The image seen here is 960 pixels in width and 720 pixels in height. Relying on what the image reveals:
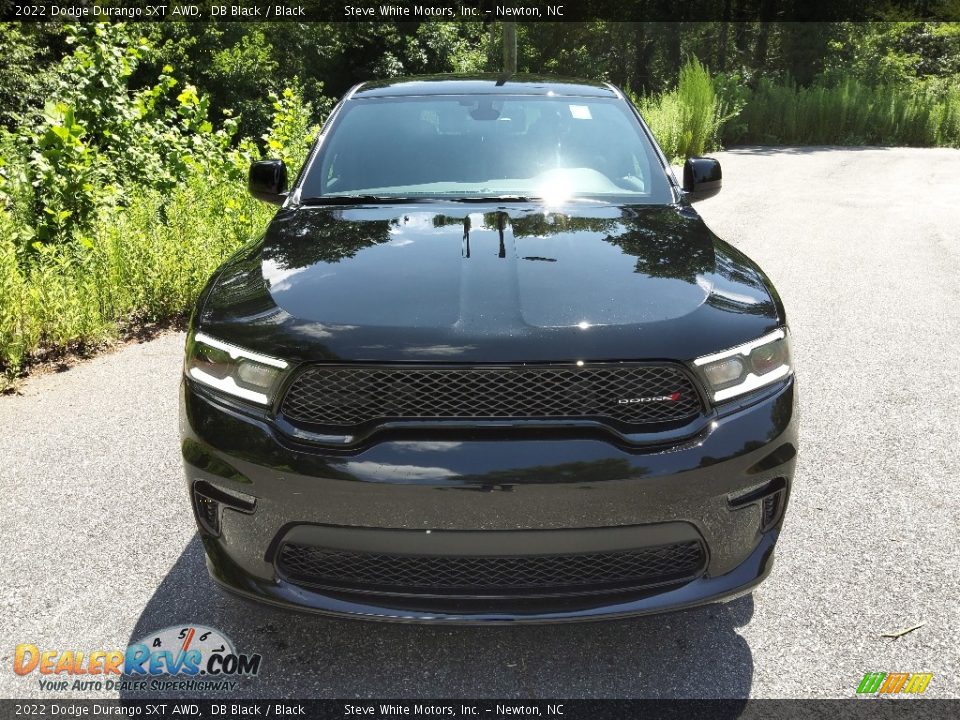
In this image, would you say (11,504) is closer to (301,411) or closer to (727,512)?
(301,411)

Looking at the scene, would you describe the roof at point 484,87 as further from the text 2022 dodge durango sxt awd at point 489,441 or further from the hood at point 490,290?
the text 2022 dodge durango sxt awd at point 489,441

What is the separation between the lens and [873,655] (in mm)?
2670

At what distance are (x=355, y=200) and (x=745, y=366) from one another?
1857 mm

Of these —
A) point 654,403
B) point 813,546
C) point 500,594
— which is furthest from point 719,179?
point 500,594

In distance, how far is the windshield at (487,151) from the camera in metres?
3.76

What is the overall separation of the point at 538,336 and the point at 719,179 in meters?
2.22

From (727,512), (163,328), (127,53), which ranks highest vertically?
(127,53)

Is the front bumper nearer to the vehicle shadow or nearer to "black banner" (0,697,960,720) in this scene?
the vehicle shadow

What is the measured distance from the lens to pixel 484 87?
443 centimetres

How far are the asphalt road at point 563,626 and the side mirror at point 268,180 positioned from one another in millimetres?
1301

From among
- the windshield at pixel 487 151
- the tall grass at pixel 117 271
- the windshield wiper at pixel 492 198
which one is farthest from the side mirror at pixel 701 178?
the tall grass at pixel 117 271

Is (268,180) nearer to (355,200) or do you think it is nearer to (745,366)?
(355,200)

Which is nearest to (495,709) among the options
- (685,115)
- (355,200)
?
(355,200)

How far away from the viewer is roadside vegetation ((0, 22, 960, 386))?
6219mm
